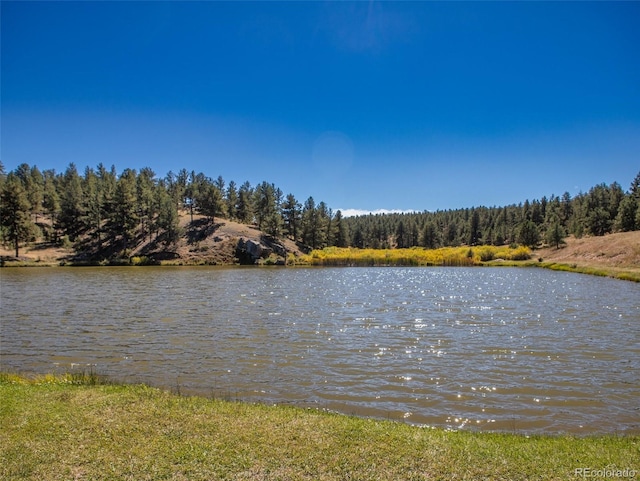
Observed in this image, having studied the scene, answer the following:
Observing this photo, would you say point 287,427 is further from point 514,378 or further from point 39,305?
point 39,305

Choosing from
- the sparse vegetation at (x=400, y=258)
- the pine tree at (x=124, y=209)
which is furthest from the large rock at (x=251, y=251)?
the pine tree at (x=124, y=209)

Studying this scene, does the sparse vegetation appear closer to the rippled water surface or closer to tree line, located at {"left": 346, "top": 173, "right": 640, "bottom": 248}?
tree line, located at {"left": 346, "top": 173, "right": 640, "bottom": 248}

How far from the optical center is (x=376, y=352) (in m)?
17.8

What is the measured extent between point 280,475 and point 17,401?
25.9 ft

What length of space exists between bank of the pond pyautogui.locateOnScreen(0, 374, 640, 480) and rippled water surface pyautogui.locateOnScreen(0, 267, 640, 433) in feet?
7.50

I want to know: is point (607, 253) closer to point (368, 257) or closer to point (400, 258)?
point (400, 258)

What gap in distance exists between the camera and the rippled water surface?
39.3ft

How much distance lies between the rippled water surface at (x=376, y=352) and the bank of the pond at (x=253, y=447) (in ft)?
7.50

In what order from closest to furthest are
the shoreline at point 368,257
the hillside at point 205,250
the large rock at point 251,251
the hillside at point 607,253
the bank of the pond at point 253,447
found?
the bank of the pond at point 253,447 → the hillside at point 607,253 → the shoreline at point 368,257 → the hillside at point 205,250 → the large rock at point 251,251

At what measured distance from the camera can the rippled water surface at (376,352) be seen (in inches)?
472

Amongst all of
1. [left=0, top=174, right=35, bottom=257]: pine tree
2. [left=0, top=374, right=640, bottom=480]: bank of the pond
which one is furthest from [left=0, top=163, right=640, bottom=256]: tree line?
[left=0, top=374, right=640, bottom=480]: bank of the pond

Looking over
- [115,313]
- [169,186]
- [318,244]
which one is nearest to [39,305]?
[115,313]

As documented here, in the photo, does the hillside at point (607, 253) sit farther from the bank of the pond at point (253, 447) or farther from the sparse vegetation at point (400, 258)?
the bank of the pond at point (253, 447)

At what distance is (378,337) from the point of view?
2070cm
